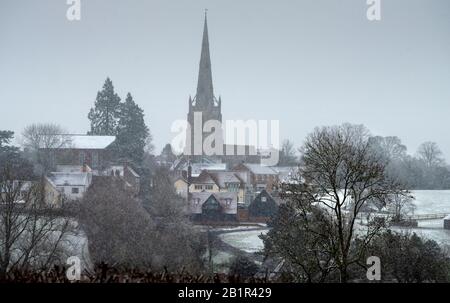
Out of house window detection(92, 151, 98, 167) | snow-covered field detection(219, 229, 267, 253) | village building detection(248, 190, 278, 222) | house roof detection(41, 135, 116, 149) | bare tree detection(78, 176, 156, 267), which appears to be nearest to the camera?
bare tree detection(78, 176, 156, 267)

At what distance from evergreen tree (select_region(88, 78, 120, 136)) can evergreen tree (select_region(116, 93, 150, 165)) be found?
54 cm

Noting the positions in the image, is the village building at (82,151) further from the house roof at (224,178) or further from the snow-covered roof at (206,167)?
the house roof at (224,178)

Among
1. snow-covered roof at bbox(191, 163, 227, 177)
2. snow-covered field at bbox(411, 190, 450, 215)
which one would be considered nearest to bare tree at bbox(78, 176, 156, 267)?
snow-covered roof at bbox(191, 163, 227, 177)

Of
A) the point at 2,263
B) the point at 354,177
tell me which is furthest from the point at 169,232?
the point at 354,177

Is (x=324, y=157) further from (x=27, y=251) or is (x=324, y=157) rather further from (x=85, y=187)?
(x=85, y=187)

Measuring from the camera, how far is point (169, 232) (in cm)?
1416

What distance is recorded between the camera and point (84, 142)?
21969 millimetres

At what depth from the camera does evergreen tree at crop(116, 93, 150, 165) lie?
22000mm

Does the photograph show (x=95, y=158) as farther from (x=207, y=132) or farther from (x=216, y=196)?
(x=207, y=132)

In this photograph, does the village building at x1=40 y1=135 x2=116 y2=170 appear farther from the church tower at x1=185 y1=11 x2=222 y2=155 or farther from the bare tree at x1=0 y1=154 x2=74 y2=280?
the bare tree at x1=0 y1=154 x2=74 y2=280

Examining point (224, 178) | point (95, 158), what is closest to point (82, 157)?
point (95, 158)

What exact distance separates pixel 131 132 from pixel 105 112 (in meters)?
1.80

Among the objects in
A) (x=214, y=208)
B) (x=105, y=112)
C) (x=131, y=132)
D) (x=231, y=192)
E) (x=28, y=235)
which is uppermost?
(x=105, y=112)
